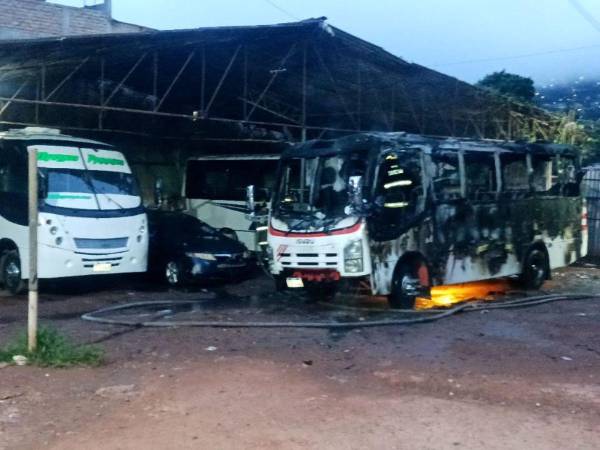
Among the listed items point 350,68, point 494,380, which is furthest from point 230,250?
point 494,380

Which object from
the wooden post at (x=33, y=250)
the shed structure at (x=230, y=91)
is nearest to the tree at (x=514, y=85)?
the shed structure at (x=230, y=91)

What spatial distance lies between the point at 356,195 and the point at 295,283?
1.76 meters

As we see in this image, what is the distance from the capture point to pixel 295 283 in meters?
12.0

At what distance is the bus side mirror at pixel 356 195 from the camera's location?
36.5 feet

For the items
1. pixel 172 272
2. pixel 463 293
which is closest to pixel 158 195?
pixel 172 272

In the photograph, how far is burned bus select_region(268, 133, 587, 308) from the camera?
1140 centimetres

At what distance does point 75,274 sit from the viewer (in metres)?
13.1

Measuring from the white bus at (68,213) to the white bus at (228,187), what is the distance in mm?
3791

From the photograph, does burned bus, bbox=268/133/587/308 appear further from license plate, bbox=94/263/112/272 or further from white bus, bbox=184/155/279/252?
white bus, bbox=184/155/279/252

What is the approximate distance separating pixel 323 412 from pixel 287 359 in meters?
1.99

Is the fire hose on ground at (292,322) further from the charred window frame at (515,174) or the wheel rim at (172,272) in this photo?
the wheel rim at (172,272)

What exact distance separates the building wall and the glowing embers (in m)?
13.3

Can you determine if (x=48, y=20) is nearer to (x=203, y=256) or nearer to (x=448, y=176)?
(x=203, y=256)

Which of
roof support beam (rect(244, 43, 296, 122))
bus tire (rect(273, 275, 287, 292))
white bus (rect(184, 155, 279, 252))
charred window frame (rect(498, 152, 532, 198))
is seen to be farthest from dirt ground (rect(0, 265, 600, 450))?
white bus (rect(184, 155, 279, 252))
